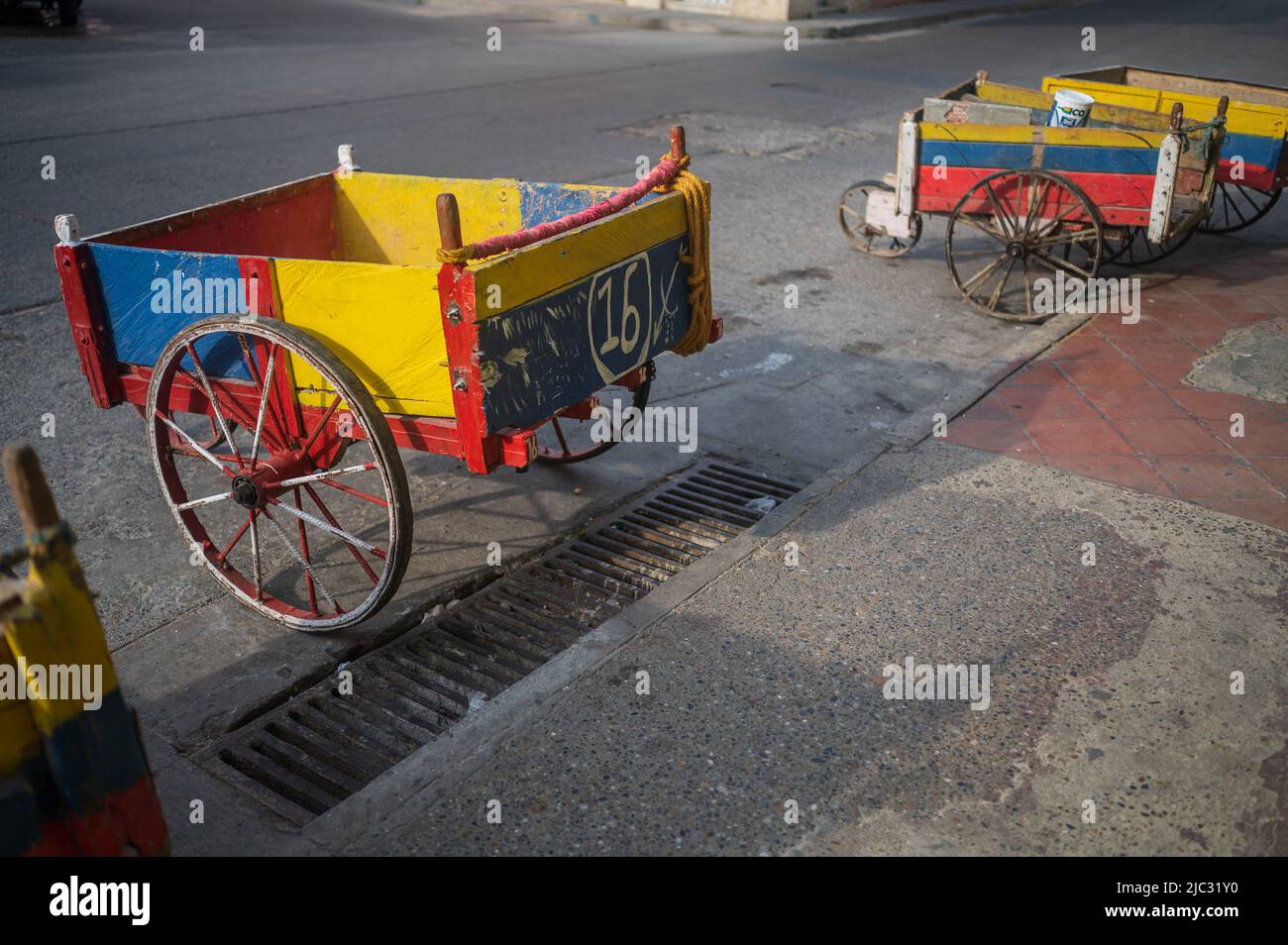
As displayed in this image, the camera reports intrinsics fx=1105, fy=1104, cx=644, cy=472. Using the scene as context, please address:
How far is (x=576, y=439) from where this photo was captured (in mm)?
5633

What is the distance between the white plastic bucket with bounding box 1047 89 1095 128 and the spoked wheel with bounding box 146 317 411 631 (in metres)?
5.70

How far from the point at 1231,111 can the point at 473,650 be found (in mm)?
6851

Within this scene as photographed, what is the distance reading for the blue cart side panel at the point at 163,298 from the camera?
3906 mm

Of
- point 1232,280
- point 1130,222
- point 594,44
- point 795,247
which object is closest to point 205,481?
point 795,247

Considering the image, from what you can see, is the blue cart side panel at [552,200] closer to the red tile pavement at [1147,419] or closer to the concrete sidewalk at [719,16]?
the red tile pavement at [1147,419]

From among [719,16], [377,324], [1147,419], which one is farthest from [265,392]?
[719,16]

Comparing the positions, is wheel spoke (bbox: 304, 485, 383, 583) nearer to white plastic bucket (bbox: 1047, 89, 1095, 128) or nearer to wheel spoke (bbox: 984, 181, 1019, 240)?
wheel spoke (bbox: 984, 181, 1019, 240)

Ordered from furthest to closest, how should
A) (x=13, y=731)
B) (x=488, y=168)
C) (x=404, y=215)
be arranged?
(x=488, y=168), (x=404, y=215), (x=13, y=731)

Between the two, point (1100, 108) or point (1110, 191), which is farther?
point (1100, 108)

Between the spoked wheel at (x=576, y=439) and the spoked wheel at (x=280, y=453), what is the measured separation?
43.0 inches

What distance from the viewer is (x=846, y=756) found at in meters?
3.40

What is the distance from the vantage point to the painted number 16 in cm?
401

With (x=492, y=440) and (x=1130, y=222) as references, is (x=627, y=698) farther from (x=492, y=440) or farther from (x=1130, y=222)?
(x=1130, y=222)

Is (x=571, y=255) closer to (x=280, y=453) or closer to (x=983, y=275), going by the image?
(x=280, y=453)
